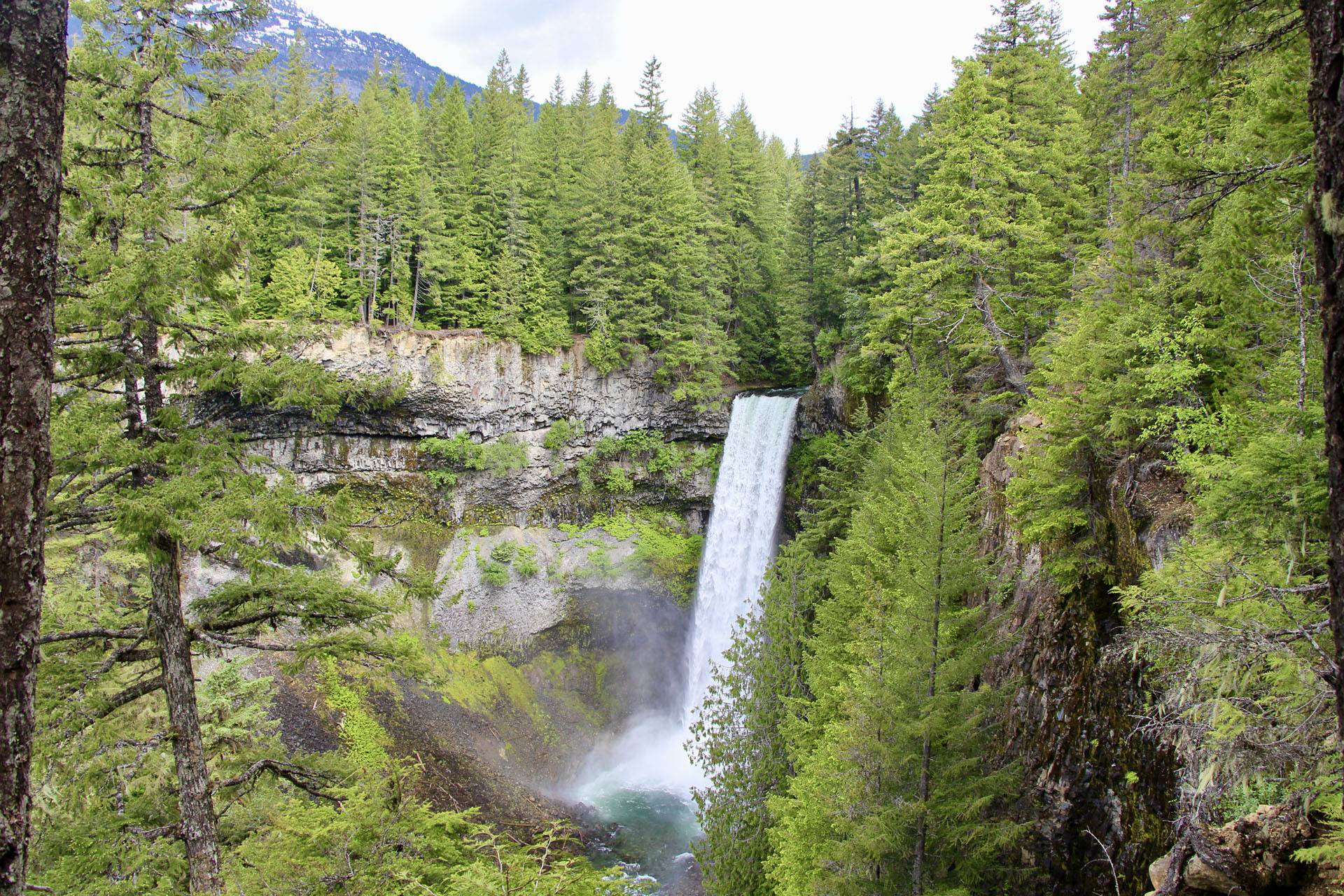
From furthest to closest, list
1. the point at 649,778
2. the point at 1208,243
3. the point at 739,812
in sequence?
the point at 649,778 → the point at 739,812 → the point at 1208,243

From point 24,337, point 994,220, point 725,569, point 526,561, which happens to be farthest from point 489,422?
point 24,337

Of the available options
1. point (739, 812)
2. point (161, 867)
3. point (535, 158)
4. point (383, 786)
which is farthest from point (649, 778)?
point (535, 158)

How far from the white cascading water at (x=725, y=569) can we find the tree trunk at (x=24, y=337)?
22.9 metres


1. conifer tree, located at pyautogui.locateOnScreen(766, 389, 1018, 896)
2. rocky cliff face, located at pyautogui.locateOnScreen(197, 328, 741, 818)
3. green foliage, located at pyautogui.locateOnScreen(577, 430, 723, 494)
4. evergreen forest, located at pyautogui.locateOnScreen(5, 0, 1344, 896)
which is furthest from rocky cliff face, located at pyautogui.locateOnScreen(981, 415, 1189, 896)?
green foliage, located at pyautogui.locateOnScreen(577, 430, 723, 494)

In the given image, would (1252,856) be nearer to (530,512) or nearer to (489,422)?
(530,512)

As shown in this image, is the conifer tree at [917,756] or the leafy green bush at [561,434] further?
the leafy green bush at [561,434]

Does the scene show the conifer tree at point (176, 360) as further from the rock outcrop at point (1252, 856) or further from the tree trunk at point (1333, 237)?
the rock outcrop at point (1252, 856)

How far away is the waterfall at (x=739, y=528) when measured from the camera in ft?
83.7

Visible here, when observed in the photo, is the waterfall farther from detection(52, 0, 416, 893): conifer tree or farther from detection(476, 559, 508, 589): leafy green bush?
detection(52, 0, 416, 893): conifer tree

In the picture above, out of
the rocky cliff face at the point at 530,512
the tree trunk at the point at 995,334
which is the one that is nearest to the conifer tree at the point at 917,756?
the tree trunk at the point at 995,334

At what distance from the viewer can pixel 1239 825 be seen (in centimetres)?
593

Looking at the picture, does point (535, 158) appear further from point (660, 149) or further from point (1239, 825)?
point (1239, 825)

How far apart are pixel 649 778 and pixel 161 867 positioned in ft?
66.0

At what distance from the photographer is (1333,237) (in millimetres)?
2434
